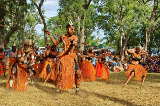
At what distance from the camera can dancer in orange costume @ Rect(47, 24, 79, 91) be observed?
14.3 meters

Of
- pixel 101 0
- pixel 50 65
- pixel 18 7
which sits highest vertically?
pixel 101 0

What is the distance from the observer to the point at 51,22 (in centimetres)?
9725

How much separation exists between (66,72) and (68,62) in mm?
348

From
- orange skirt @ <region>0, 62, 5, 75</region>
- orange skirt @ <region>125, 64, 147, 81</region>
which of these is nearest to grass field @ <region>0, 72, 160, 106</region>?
orange skirt @ <region>125, 64, 147, 81</region>

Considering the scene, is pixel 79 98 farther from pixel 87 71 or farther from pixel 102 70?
pixel 102 70

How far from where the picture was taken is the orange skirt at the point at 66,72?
14.4 meters

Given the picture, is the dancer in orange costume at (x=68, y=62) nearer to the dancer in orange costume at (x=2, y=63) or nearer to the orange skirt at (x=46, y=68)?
the orange skirt at (x=46, y=68)

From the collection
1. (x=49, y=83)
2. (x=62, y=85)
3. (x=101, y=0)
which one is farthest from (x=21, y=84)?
(x=101, y=0)

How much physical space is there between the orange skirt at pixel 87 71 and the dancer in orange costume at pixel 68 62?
627cm

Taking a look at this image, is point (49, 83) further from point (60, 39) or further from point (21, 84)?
point (60, 39)

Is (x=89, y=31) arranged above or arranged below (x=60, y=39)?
above

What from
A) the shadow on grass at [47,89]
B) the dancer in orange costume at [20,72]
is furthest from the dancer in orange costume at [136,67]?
the dancer in orange costume at [20,72]

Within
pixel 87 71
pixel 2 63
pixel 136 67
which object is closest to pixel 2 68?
pixel 2 63

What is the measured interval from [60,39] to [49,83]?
16.1 ft
